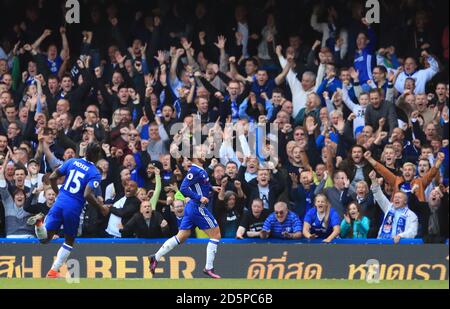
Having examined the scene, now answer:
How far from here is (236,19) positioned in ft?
70.4

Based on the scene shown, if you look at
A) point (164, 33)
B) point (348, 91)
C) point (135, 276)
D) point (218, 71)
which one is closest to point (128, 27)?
point (164, 33)

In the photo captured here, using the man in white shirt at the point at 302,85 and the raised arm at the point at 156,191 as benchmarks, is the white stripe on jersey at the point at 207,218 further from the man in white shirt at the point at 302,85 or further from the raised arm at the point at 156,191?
the man in white shirt at the point at 302,85

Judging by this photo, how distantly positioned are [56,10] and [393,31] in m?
6.24

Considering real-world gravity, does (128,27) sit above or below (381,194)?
above

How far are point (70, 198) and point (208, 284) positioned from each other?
2228 millimetres

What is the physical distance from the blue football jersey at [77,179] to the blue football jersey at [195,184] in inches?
49.8

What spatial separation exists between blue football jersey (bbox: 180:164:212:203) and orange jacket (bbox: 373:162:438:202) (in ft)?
10.5

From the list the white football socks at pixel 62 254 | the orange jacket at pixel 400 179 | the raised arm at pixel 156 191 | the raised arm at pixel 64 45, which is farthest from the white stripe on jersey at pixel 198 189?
the raised arm at pixel 64 45

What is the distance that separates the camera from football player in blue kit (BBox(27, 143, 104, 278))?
15.6 meters

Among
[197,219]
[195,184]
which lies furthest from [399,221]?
[195,184]

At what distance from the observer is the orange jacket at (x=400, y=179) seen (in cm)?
1800
